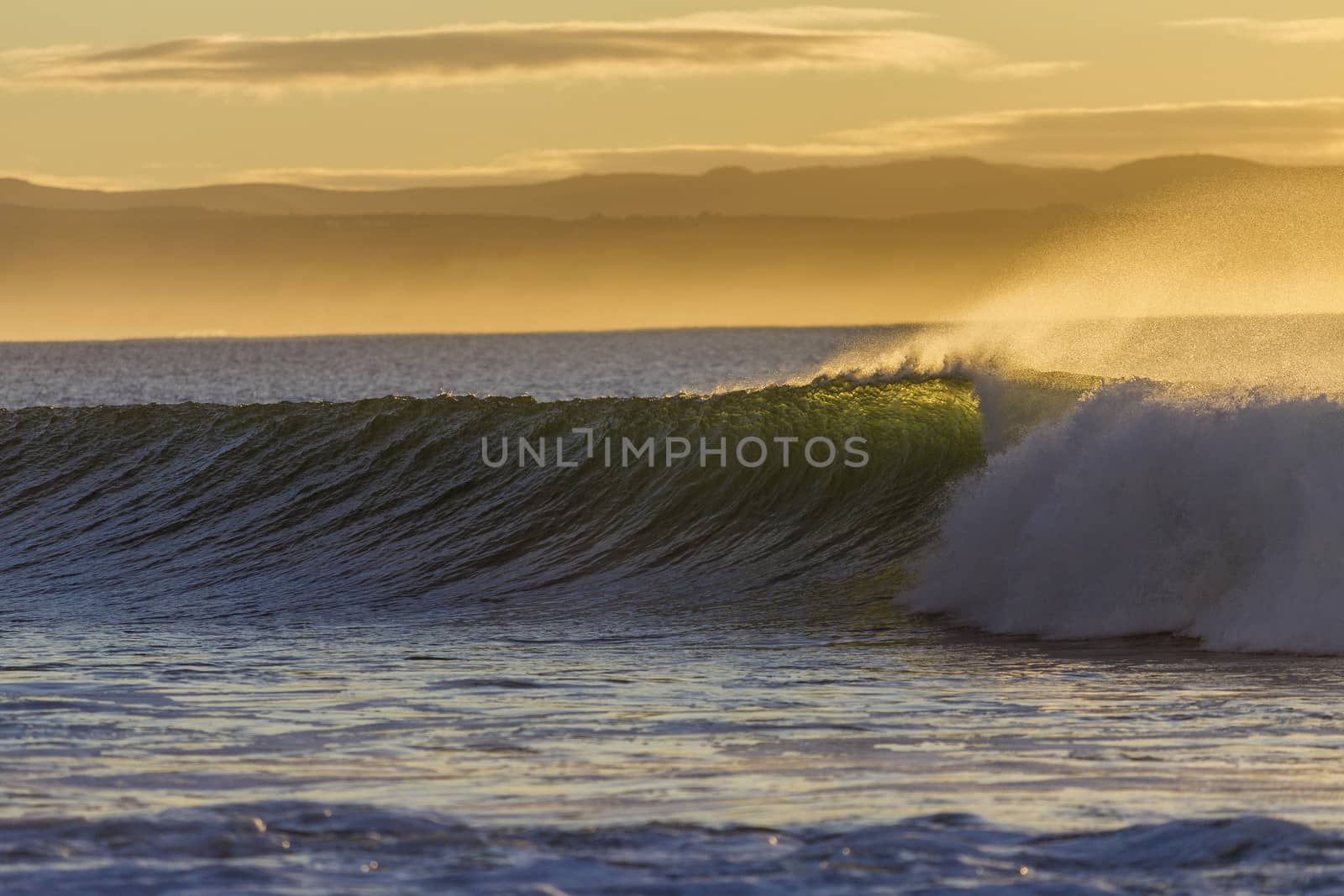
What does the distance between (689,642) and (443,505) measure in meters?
8.85

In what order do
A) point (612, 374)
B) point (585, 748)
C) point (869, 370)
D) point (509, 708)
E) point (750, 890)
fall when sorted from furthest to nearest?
point (612, 374), point (869, 370), point (509, 708), point (585, 748), point (750, 890)

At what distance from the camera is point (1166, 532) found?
14.7 m

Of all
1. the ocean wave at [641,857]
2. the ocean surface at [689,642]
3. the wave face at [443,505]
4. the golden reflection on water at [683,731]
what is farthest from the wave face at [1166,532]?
the ocean wave at [641,857]

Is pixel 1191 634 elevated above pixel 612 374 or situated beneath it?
situated beneath

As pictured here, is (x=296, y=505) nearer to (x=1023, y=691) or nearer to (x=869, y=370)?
(x=869, y=370)

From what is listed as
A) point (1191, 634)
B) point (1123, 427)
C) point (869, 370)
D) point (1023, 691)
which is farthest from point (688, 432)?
point (1023, 691)

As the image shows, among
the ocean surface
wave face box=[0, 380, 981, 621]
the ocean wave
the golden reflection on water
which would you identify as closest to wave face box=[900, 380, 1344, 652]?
the ocean surface

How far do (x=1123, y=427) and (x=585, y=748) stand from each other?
8.53 meters

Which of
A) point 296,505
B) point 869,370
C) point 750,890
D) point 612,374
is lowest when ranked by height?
point 750,890

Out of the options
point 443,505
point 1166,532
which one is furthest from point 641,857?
point 443,505

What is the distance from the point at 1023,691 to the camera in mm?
10750

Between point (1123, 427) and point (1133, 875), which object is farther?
point (1123, 427)

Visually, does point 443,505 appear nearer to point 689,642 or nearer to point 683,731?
point 689,642

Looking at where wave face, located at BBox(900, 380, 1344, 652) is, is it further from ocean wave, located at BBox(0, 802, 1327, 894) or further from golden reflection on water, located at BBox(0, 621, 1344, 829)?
ocean wave, located at BBox(0, 802, 1327, 894)
